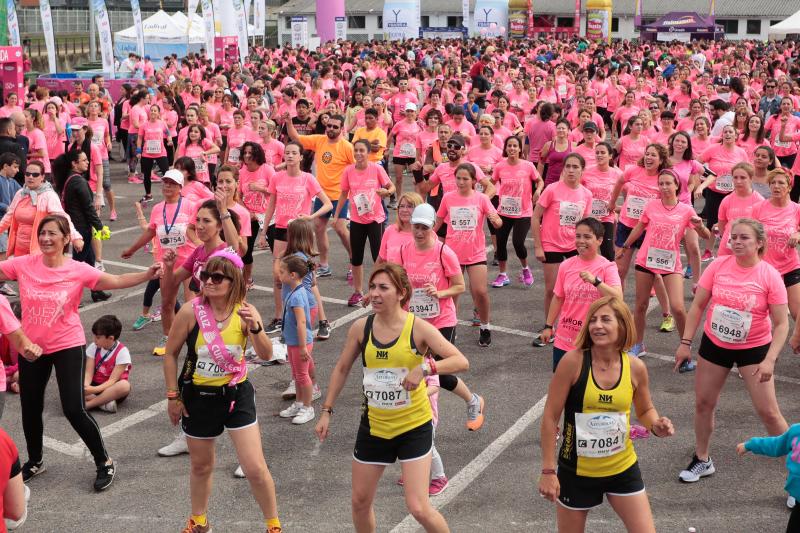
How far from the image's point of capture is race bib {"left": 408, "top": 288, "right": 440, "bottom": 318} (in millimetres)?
7395

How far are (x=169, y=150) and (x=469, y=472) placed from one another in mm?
13382

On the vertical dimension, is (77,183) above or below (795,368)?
above

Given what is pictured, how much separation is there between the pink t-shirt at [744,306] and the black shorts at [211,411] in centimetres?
308

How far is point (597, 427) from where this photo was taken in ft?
16.0

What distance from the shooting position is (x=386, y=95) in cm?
2044

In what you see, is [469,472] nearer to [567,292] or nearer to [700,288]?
[567,292]

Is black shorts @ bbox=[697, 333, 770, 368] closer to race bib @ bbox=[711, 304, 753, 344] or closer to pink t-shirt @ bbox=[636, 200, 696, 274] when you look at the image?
race bib @ bbox=[711, 304, 753, 344]

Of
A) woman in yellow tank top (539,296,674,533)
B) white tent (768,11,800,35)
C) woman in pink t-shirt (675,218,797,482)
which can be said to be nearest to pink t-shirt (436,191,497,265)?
woman in pink t-shirt (675,218,797,482)

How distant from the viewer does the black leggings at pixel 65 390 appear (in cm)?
657

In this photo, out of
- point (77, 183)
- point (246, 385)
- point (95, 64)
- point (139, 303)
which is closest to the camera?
point (246, 385)

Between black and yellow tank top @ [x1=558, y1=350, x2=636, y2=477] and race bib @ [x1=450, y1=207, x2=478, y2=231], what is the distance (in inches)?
178

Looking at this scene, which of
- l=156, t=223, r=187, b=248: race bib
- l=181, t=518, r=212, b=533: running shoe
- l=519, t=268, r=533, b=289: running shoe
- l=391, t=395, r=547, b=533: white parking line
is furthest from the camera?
l=519, t=268, r=533, b=289: running shoe

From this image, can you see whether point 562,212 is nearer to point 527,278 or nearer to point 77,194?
point 527,278

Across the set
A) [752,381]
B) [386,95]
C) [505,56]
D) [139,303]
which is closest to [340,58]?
[505,56]
